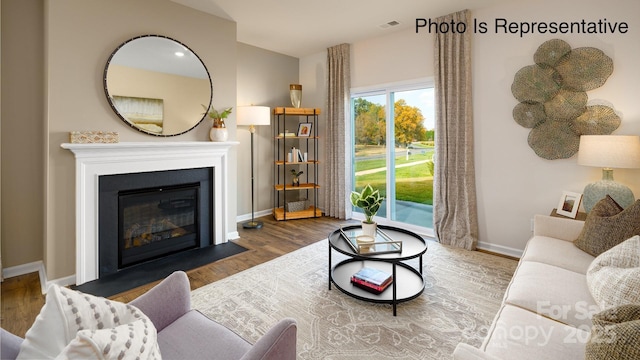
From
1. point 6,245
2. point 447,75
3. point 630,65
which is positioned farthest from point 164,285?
point 630,65

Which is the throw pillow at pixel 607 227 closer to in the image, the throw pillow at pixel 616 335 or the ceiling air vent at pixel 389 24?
the throw pillow at pixel 616 335

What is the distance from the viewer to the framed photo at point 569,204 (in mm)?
2824

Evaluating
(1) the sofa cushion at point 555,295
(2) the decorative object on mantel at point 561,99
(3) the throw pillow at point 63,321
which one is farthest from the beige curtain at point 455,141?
(3) the throw pillow at point 63,321

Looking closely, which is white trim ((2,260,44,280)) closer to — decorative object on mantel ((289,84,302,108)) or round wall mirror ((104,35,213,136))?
round wall mirror ((104,35,213,136))

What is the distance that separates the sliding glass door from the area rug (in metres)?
1.32

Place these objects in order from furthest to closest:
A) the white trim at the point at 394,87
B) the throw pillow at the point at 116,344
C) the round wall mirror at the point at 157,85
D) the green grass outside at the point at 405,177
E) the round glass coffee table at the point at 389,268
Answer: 1. the green grass outside at the point at 405,177
2. the white trim at the point at 394,87
3. the round wall mirror at the point at 157,85
4. the round glass coffee table at the point at 389,268
5. the throw pillow at the point at 116,344

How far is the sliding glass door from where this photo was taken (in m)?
4.17

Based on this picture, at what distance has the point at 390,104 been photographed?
4449 millimetres

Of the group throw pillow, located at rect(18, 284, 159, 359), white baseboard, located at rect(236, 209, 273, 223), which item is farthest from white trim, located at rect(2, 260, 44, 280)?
throw pillow, located at rect(18, 284, 159, 359)

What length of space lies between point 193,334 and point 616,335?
147cm

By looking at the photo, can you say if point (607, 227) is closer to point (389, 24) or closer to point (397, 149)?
point (397, 149)

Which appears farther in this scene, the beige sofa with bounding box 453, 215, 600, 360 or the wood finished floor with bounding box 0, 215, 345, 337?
the wood finished floor with bounding box 0, 215, 345, 337

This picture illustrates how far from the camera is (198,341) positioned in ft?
4.23

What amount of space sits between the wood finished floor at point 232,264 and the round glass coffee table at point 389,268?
93cm
